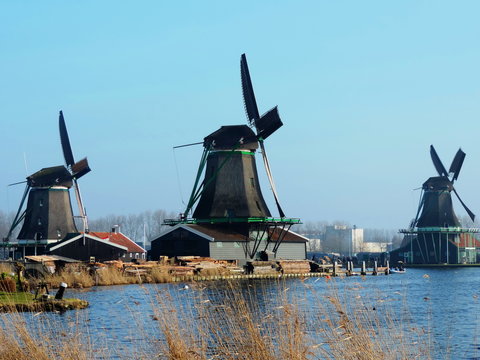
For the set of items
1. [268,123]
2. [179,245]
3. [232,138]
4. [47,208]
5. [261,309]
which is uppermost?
[268,123]

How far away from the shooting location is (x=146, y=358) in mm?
12281

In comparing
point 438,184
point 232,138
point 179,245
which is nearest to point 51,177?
point 179,245

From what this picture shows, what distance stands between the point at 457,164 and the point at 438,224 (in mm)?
8805

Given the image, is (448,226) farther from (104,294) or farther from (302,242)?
(104,294)

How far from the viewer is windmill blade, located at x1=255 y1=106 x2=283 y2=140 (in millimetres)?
62719

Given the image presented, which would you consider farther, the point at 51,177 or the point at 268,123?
the point at 51,177

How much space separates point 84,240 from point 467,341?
43374 millimetres

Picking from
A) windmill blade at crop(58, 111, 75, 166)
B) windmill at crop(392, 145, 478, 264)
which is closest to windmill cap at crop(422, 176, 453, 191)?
windmill at crop(392, 145, 478, 264)

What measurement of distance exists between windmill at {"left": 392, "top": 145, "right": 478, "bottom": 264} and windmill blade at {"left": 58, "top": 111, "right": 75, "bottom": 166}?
44329 mm

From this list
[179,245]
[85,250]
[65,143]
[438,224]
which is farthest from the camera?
[438,224]

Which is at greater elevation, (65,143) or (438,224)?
(65,143)

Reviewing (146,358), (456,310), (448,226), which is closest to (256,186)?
→ (456,310)

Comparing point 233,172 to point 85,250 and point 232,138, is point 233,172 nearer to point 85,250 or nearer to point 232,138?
point 232,138

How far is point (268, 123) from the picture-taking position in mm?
62812
